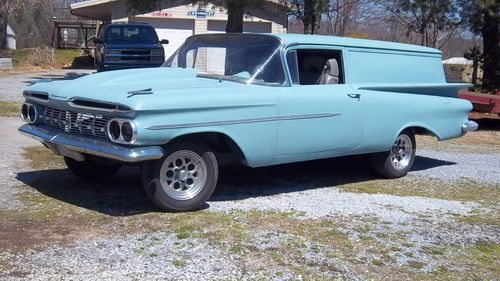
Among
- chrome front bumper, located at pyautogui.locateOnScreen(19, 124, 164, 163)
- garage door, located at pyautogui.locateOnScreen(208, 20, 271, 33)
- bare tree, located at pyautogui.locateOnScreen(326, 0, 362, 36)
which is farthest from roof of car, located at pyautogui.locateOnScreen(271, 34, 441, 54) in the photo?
garage door, located at pyautogui.locateOnScreen(208, 20, 271, 33)

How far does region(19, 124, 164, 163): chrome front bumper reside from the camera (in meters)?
5.69

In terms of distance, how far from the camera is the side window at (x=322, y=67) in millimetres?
7621

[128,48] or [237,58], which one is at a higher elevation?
[237,58]

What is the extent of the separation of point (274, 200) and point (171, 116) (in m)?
1.68

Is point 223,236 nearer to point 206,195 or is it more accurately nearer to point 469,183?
point 206,195

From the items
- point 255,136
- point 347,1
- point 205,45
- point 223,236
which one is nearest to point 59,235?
point 223,236

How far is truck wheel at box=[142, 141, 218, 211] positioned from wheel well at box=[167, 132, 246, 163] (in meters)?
0.06

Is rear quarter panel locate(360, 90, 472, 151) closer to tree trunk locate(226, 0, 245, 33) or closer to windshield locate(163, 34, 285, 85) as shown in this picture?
windshield locate(163, 34, 285, 85)

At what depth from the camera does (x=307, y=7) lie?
692 inches

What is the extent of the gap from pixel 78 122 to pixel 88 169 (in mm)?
1275

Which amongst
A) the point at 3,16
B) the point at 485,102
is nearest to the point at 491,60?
the point at 485,102

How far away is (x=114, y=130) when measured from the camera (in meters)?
5.82

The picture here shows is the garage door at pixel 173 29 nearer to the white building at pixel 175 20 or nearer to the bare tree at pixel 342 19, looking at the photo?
the white building at pixel 175 20

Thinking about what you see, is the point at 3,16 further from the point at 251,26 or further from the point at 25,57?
the point at 251,26
